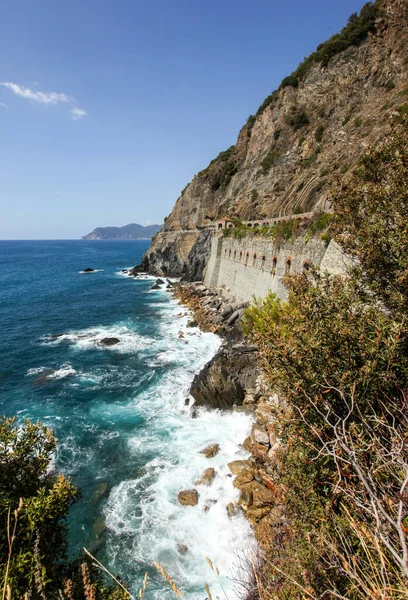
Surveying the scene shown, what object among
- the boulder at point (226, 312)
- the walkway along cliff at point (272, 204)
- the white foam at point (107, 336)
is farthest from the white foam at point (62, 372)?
the boulder at point (226, 312)

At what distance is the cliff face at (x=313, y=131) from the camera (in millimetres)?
35656

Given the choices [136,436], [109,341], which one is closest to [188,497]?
[136,436]

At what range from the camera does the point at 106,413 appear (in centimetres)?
1883

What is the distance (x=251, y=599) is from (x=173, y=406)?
40.0 feet

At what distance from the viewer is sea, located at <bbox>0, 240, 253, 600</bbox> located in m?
10.3

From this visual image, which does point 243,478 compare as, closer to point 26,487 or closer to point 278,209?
point 26,487

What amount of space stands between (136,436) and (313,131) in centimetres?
4816

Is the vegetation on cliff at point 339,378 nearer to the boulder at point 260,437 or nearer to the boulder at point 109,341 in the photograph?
the boulder at point 260,437

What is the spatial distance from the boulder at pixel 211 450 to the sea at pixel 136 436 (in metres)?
0.23

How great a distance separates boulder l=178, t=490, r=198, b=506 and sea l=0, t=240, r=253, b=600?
0.22m

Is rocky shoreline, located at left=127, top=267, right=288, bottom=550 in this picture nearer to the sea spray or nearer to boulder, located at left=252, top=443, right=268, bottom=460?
boulder, located at left=252, top=443, right=268, bottom=460

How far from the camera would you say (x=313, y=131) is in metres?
44.2

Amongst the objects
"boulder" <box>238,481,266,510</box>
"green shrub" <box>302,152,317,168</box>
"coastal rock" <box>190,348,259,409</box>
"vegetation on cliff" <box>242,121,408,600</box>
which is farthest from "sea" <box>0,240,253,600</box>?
"green shrub" <box>302,152,317,168</box>

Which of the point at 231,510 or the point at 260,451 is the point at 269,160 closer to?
the point at 260,451
